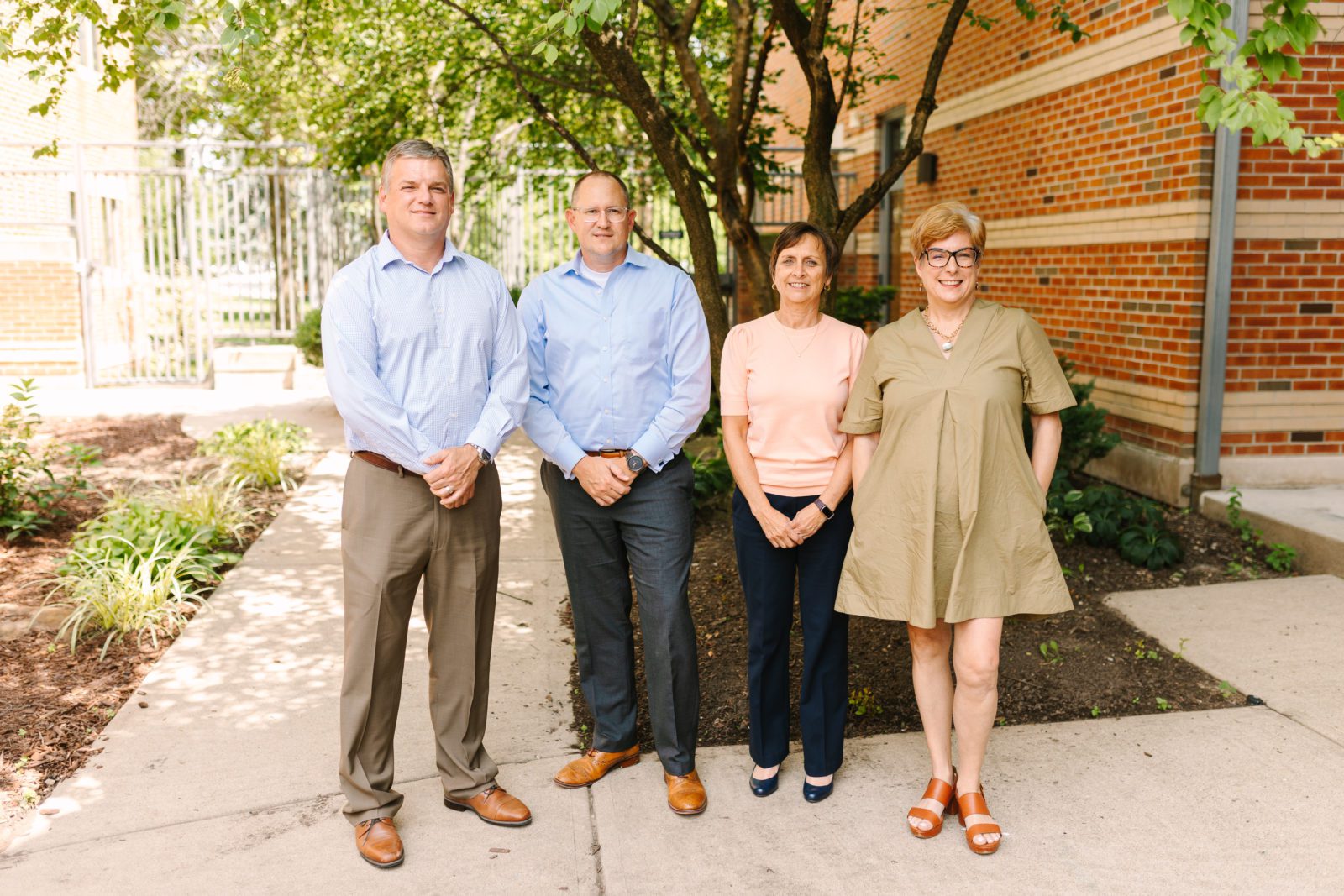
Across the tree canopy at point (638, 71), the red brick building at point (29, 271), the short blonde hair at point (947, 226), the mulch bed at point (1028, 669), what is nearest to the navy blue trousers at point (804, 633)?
the mulch bed at point (1028, 669)

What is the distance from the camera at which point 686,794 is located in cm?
375

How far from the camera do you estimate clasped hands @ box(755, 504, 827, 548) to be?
3.64 metres

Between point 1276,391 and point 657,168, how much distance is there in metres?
5.77

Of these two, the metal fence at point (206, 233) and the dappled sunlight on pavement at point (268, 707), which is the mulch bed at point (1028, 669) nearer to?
the dappled sunlight on pavement at point (268, 707)

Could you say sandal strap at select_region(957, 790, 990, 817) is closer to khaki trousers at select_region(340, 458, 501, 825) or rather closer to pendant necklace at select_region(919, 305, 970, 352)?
pendant necklace at select_region(919, 305, 970, 352)

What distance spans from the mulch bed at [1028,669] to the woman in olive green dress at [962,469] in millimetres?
419

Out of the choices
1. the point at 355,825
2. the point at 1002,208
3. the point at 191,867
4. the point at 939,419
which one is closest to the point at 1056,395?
the point at 939,419

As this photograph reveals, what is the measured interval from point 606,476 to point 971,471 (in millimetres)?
1120

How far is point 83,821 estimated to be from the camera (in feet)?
12.3

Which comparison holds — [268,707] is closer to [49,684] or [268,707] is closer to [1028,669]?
[49,684]

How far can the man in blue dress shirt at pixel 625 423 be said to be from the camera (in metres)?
3.73

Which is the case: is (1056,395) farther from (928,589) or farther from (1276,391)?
(1276,391)

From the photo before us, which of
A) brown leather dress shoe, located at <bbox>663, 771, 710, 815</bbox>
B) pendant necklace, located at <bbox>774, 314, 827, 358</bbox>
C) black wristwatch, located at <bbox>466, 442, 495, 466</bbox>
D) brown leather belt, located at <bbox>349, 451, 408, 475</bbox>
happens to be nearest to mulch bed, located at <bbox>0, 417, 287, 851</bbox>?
brown leather belt, located at <bbox>349, 451, 408, 475</bbox>

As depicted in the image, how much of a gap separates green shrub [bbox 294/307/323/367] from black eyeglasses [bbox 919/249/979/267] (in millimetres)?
10790
